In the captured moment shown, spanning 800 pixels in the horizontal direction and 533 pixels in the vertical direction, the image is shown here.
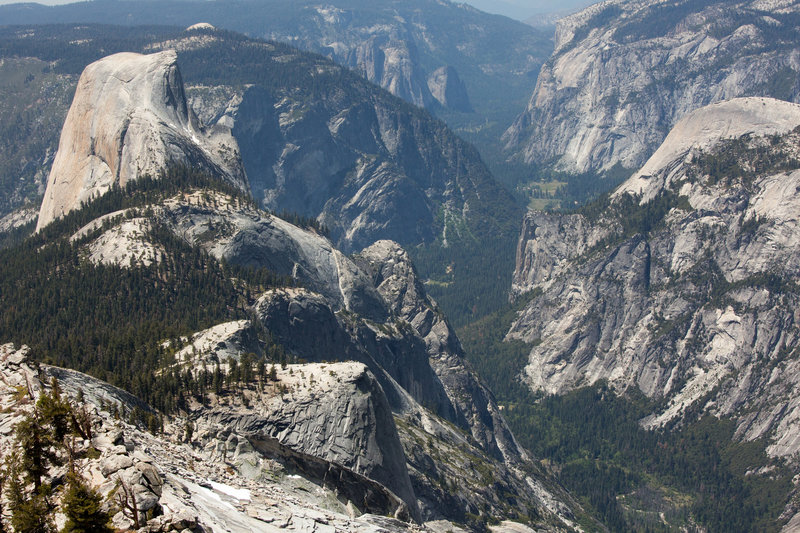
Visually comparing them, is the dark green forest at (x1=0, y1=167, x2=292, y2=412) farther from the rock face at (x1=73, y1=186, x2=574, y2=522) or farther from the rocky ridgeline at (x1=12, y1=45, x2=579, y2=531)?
the rock face at (x1=73, y1=186, x2=574, y2=522)

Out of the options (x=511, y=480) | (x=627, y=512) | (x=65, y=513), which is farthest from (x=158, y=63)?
(x=65, y=513)

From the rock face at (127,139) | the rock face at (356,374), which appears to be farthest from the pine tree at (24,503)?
the rock face at (127,139)

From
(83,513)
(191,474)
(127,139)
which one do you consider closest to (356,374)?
(191,474)

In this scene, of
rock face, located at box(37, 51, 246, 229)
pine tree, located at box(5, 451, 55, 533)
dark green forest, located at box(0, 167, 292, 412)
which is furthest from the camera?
rock face, located at box(37, 51, 246, 229)

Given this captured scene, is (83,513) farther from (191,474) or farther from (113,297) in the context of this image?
(113,297)

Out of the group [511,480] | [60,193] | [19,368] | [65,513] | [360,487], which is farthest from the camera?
[60,193]

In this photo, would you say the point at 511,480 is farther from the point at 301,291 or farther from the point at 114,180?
the point at 114,180

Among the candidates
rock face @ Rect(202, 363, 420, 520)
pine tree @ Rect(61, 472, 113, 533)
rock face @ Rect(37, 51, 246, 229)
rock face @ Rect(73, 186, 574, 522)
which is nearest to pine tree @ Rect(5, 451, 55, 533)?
pine tree @ Rect(61, 472, 113, 533)
